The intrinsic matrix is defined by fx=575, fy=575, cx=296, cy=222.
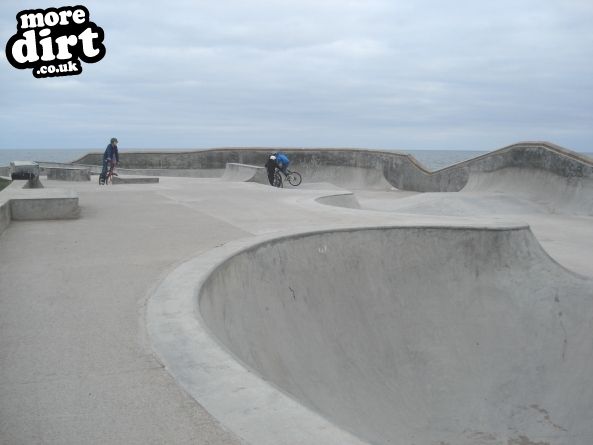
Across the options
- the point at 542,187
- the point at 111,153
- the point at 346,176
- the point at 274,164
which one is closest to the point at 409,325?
the point at 542,187

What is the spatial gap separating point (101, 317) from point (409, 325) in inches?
179

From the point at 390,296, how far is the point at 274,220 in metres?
2.60

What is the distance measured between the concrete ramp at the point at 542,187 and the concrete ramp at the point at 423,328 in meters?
9.26

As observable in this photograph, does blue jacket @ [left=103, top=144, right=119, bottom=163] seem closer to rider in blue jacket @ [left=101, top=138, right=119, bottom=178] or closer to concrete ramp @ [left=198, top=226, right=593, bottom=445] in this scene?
rider in blue jacket @ [left=101, top=138, right=119, bottom=178]

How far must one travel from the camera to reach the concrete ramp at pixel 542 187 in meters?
16.7

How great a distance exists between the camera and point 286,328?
5.79 m

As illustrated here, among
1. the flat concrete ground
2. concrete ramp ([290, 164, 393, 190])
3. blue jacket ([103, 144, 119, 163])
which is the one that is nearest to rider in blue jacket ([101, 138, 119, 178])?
blue jacket ([103, 144, 119, 163])

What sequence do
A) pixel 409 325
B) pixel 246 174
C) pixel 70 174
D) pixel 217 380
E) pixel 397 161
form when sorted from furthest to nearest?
pixel 397 161 → pixel 246 174 → pixel 70 174 → pixel 409 325 → pixel 217 380

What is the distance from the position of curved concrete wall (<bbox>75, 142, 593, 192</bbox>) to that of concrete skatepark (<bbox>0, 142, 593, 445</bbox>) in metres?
6.80

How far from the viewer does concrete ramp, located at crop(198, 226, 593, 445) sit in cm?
564

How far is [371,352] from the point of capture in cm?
691

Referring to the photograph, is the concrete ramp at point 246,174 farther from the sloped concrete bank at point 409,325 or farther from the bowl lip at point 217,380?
the bowl lip at point 217,380

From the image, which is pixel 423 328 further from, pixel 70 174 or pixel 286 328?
pixel 70 174

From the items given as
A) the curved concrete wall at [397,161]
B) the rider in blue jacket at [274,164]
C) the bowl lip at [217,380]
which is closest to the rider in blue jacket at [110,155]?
the rider in blue jacket at [274,164]
